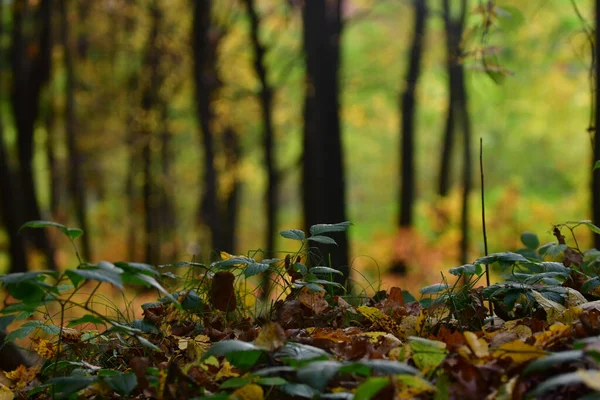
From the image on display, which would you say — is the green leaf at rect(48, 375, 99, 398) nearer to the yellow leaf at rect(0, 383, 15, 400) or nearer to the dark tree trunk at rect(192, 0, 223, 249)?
the yellow leaf at rect(0, 383, 15, 400)

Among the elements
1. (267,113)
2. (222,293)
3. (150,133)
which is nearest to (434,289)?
(222,293)

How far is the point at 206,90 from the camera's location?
14477 mm

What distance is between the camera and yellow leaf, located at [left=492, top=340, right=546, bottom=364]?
184 centimetres

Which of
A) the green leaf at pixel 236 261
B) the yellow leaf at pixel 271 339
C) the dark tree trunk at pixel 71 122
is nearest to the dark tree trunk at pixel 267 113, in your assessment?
the dark tree trunk at pixel 71 122

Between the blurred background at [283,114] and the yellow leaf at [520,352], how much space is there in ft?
24.6

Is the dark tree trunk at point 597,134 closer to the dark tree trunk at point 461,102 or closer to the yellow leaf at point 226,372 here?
the yellow leaf at point 226,372

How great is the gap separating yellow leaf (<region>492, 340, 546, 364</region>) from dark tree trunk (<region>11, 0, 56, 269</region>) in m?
10.3

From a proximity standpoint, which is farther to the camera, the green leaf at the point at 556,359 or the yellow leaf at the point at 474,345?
the yellow leaf at the point at 474,345

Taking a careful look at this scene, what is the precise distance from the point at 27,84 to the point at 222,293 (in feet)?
34.2

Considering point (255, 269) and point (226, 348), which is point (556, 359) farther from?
point (255, 269)

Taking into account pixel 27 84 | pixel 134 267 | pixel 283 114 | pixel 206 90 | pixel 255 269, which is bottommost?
pixel 255 269

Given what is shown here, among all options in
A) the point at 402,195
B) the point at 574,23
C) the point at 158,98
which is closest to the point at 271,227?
the point at 402,195

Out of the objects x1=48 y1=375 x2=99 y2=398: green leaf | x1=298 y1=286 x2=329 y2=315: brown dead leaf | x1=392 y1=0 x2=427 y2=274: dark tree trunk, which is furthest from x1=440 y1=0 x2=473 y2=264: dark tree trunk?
x1=48 y1=375 x2=99 y2=398: green leaf

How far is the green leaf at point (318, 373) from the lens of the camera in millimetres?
1697
